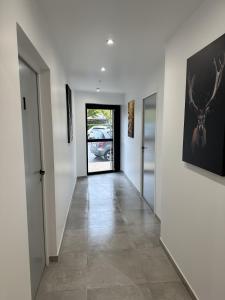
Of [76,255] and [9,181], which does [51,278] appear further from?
[9,181]

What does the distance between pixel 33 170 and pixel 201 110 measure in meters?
1.49

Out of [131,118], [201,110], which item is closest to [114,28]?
[201,110]

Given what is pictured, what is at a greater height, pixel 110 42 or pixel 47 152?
pixel 110 42

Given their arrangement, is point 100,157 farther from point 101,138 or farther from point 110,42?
point 110,42

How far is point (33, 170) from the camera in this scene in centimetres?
181

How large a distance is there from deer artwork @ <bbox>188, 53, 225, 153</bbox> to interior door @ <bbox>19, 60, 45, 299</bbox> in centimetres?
135

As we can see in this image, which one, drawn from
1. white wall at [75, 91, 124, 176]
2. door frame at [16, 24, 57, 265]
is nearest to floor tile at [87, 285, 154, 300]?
door frame at [16, 24, 57, 265]

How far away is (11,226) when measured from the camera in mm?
1080

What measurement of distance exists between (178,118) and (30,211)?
5.32 ft

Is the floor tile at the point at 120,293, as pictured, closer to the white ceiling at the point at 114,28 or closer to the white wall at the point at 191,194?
the white wall at the point at 191,194

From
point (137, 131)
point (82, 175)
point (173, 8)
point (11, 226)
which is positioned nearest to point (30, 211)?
point (11, 226)

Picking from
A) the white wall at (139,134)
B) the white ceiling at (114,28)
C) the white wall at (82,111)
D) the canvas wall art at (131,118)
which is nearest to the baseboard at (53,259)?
the white wall at (139,134)

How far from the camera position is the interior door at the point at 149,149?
3541 mm

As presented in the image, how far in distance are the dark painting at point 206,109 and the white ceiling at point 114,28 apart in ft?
1.53
